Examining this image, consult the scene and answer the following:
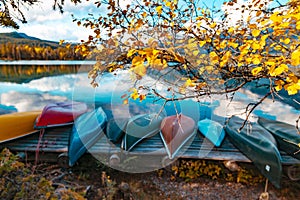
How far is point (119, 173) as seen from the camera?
154 inches

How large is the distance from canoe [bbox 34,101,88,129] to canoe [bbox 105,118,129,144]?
1.20m

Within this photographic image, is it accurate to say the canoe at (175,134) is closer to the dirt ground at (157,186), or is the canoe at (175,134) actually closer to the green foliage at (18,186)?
the dirt ground at (157,186)

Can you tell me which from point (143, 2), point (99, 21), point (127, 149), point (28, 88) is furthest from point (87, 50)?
point (28, 88)

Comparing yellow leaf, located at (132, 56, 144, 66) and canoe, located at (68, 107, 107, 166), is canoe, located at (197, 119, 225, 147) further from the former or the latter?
yellow leaf, located at (132, 56, 144, 66)

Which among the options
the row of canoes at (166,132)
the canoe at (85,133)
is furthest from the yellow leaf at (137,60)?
the canoe at (85,133)

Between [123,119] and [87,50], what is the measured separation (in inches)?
115

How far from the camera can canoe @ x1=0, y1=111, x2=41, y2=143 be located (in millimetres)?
4297

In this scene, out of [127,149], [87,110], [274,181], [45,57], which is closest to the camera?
[274,181]

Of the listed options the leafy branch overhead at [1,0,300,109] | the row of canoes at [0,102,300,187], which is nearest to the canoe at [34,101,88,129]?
the row of canoes at [0,102,300,187]

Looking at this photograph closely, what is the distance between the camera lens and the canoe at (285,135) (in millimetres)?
3636

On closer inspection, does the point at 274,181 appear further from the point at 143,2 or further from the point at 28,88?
the point at 28,88

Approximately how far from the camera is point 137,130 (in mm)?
4188

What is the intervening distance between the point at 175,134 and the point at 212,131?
962 mm

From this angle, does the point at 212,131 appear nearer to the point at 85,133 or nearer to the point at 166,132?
the point at 166,132
